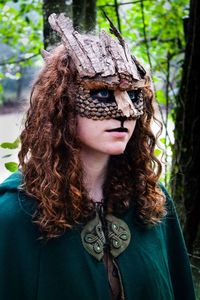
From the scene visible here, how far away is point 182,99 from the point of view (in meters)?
3.95

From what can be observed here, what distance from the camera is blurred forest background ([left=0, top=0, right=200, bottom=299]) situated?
330 centimetres

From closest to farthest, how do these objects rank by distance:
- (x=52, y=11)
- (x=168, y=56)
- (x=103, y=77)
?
(x=103, y=77) → (x=52, y=11) → (x=168, y=56)

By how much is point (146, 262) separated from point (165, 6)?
145 inches

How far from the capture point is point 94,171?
225 centimetres

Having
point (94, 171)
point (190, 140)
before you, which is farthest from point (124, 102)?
point (190, 140)

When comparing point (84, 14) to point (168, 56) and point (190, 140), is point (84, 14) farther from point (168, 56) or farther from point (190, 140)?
point (168, 56)

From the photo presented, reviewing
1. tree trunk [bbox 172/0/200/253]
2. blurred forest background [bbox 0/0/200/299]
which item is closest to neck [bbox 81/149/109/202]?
blurred forest background [bbox 0/0/200/299]

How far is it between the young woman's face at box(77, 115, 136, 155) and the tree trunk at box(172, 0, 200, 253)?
69.5 inches

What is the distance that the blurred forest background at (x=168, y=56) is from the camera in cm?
330

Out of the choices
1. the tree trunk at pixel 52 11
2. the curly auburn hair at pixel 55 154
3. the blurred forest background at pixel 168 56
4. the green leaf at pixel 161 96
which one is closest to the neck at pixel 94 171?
the curly auburn hair at pixel 55 154

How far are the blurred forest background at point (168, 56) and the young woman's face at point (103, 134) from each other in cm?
33

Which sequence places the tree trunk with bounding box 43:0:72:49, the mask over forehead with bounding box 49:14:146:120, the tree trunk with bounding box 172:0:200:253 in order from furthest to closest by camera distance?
1. the tree trunk with bounding box 172:0:200:253
2. the tree trunk with bounding box 43:0:72:49
3. the mask over forehead with bounding box 49:14:146:120

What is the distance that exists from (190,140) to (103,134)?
1.87 metres

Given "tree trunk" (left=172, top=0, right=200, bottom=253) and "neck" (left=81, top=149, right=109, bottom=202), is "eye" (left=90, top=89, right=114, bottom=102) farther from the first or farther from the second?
"tree trunk" (left=172, top=0, right=200, bottom=253)
